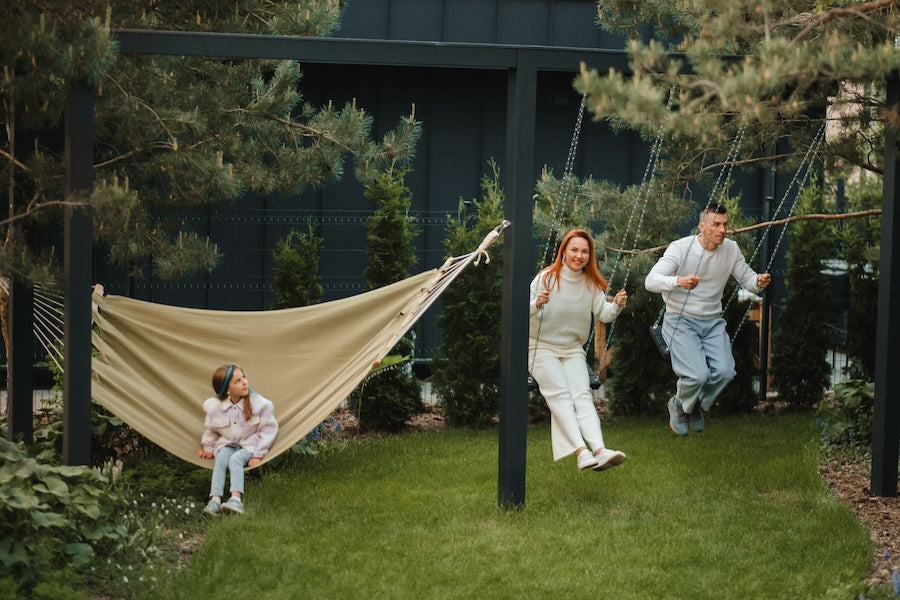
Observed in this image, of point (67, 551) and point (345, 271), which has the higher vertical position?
point (345, 271)

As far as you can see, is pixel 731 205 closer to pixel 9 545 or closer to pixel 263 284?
pixel 263 284

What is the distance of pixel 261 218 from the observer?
1091 cm

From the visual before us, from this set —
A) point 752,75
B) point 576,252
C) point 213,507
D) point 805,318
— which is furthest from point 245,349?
point 805,318

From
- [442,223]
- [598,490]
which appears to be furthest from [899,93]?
[442,223]

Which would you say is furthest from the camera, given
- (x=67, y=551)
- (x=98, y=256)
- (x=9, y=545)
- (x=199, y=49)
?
(x=98, y=256)

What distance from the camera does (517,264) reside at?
240 inches

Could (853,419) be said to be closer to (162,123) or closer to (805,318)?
(805,318)

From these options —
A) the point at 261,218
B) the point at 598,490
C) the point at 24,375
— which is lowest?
the point at 598,490

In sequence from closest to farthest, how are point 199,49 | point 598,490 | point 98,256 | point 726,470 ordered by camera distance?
point 199,49, point 598,490, point 726,470, point 98,256

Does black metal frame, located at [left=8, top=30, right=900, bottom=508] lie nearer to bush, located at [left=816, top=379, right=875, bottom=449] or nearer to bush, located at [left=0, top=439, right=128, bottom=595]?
bush, located at [left=0, top=439, right=128, bottom=595]

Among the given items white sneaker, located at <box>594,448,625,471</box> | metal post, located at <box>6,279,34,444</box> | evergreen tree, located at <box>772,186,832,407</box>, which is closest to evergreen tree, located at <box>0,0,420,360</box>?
metal post, located at <box>6,279,34,444</box>

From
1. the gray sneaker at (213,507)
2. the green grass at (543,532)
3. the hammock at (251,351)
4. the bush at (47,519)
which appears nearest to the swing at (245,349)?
the hammock at (251,351)

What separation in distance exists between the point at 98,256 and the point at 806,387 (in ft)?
18.5

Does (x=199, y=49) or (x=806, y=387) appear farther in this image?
(x=806, y=387)
